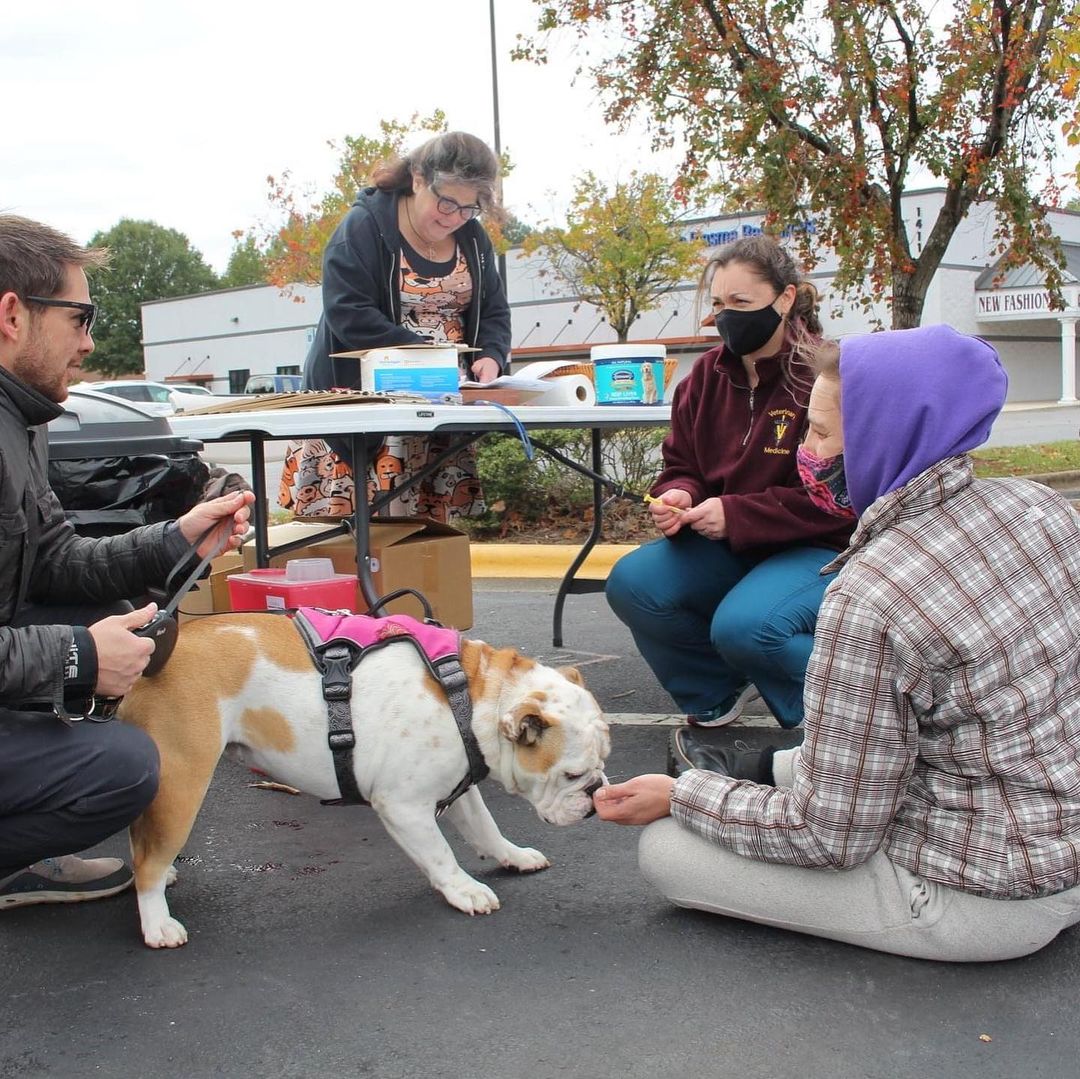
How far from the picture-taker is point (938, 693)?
7.23ft

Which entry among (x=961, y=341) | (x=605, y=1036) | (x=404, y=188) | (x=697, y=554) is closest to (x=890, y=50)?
(x=404, y=188)

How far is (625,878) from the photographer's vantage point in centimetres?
290

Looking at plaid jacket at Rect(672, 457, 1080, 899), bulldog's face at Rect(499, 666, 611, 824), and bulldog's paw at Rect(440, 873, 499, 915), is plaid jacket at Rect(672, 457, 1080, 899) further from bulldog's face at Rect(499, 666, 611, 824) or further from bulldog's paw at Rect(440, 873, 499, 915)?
bulldog's paw at Rect(440, 873, 499, 915)

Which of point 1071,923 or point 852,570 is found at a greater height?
point 852,570

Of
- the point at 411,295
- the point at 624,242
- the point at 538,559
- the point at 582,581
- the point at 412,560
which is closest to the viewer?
the point at 412,560

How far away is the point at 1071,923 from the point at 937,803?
0.41 metres

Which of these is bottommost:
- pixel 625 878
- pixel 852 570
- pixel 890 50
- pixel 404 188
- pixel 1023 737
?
pixel 625 878

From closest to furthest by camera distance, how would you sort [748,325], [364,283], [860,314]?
[748,325], [364,283], [860,314]

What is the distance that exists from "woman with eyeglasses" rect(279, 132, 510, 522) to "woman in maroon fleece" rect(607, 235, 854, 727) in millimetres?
1040

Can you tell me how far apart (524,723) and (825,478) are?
1000 millimetres

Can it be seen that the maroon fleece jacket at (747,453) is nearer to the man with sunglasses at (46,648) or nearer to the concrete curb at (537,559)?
the man with sunglasses at (46,648)

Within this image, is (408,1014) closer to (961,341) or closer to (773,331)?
(961,341)

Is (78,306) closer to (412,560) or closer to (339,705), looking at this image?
(339,705)

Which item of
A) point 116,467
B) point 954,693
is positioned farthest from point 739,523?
point 116,467
